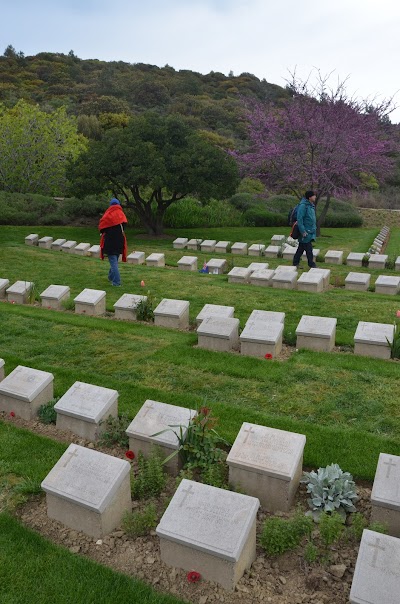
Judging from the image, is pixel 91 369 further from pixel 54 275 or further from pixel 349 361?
pixel 54 275

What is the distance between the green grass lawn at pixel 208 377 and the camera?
4113 mm

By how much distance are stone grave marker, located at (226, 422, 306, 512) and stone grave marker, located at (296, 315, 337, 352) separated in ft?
9.11

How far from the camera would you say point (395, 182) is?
32094mm

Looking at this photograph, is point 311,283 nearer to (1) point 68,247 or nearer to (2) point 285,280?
(2) point 285,280

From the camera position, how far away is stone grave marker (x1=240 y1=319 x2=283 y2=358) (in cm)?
623

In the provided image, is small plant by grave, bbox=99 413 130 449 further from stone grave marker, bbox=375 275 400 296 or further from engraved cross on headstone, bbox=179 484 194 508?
stone grave marker, bbox=375 275 400 296

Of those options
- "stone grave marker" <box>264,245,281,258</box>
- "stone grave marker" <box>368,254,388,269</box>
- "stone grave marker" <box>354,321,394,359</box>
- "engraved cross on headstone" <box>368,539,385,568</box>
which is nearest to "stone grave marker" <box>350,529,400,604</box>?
"engraved cross on headstone" <box>368,539,385,568</box>

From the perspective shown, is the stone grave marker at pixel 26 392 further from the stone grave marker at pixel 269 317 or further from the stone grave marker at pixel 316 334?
the stone grave marker at pixel 316 334

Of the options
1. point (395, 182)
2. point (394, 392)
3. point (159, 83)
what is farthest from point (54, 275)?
point (159, 83)

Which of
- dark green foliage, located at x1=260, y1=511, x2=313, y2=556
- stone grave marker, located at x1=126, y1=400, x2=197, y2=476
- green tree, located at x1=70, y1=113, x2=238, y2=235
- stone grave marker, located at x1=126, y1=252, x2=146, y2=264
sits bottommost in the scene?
stone grave marker, located at x1=126, y1=252, x2=146, y2=264

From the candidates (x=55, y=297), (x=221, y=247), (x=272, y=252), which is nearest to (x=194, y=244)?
(x=221, y=247)

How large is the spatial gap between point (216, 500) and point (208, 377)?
2577 mm

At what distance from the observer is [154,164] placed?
15.6 meters

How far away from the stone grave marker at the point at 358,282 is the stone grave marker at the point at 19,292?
6.60 m
